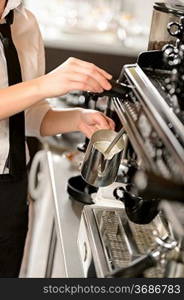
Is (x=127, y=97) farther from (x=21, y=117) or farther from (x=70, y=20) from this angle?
(x=70, y=20)

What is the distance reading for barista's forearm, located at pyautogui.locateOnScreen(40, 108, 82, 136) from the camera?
153cm

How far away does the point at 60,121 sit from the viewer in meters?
1.57

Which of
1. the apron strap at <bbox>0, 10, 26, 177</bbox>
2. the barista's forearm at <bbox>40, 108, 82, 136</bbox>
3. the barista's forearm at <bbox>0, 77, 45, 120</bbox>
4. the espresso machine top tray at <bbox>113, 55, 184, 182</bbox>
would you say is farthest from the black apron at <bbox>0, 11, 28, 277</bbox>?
the espresso machine top tray at <bbox>113, 55, 184, 182</bbox>

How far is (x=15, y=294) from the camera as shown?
44.9 inches

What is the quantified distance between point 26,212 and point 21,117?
0.32 meters

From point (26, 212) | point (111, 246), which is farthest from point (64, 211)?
point (111, 246)

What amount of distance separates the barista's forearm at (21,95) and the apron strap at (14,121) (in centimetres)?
23

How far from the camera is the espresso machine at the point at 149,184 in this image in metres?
0.92

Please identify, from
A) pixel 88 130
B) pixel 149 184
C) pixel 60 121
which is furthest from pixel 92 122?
pixel 149 184

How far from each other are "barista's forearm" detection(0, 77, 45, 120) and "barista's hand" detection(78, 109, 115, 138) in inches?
9.8

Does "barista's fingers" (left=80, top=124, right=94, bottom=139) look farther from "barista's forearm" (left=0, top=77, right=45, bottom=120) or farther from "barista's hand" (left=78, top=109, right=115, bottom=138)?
"barista's forearm" (left=0, top=77, right=45, bottom=120)

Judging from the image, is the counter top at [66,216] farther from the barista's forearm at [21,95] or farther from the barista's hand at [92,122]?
the barista's forearm at [21,95]

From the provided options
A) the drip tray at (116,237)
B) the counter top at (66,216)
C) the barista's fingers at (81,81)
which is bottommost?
the counter top at (66,216)

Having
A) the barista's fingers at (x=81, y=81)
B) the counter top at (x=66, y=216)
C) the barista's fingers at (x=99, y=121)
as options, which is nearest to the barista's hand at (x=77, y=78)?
the barista's fingers at (x=81, y=81)
